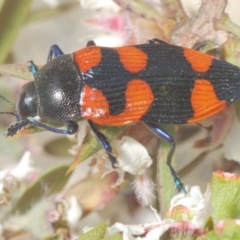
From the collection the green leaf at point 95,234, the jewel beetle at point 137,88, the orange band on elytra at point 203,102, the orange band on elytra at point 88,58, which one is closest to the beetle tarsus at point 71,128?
the jewel beetle at point 137,88

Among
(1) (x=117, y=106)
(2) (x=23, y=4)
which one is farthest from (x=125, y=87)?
(2) (x=23, y=4)

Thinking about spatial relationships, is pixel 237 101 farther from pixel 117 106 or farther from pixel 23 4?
pixel 23 4

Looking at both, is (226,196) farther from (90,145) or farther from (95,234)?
(90,145)

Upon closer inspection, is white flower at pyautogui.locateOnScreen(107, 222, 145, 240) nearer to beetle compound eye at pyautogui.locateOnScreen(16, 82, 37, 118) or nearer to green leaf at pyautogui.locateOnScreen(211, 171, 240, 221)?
green leaf at pyautogui.locateOnScreen(211, 171, 240, 221)

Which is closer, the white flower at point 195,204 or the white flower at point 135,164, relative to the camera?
the white flower at point 195,204

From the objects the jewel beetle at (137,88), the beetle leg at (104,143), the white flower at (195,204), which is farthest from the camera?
the jewel beetle at (137,88)

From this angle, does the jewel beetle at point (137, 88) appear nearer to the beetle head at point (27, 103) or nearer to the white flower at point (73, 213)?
the beetle head at point (27, 103)
